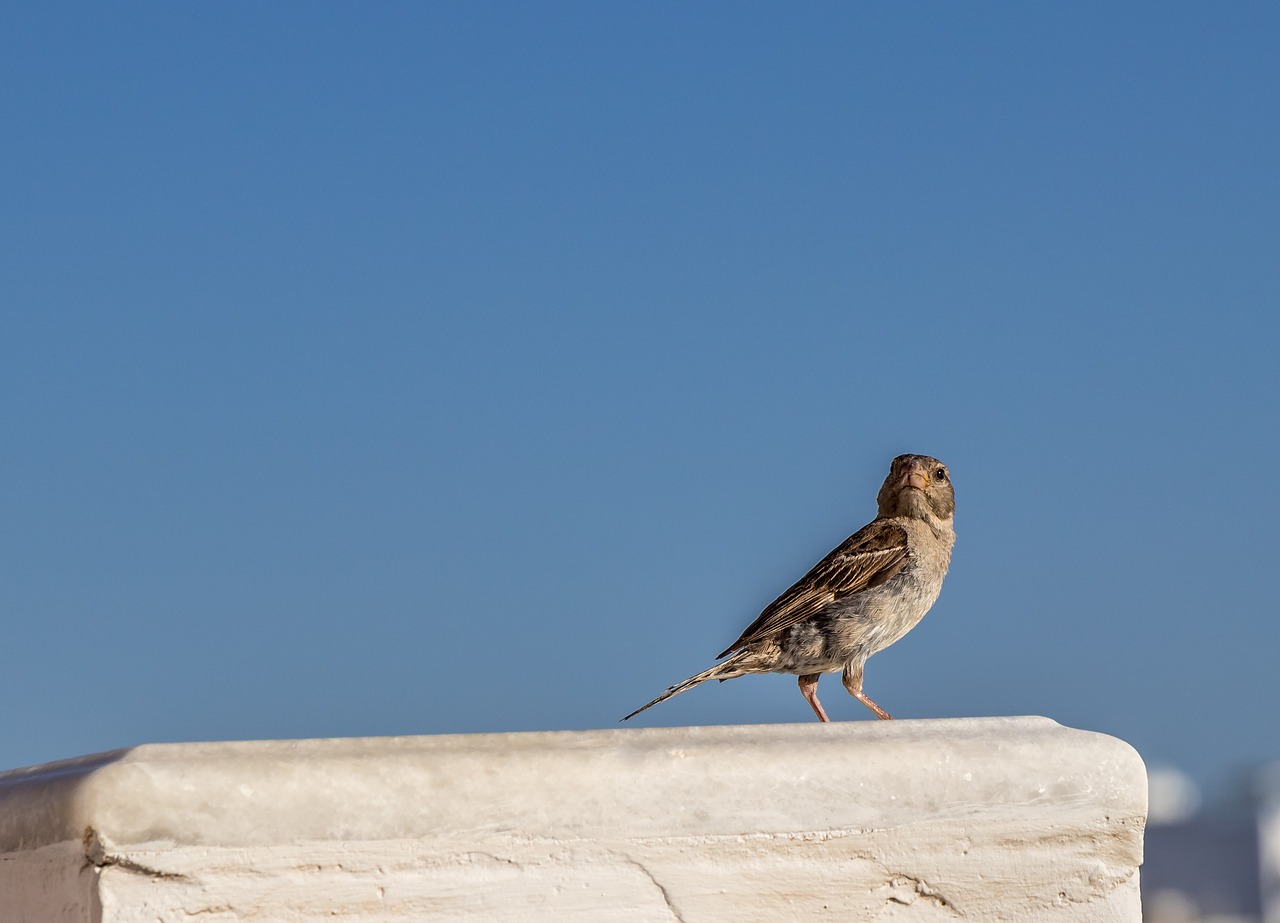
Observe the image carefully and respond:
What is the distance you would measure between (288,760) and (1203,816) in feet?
128

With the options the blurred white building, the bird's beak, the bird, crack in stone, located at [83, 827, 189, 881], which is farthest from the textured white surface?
the blurred white building

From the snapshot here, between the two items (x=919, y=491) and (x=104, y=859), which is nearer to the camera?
(x=104, y=859)

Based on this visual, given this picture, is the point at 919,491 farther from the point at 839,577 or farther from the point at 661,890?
the point at 661,890

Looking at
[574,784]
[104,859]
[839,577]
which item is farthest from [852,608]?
[104,859]

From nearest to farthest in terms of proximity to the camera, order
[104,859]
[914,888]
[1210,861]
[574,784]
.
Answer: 1. [104,859]
2. [574,784]
3. [914,888]
4. [1210,861]

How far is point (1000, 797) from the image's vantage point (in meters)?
2.85

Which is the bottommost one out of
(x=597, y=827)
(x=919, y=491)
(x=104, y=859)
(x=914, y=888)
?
(x=914, y=888)

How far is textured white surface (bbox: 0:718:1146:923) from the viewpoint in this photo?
2.56 meters

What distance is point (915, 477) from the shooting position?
19.0 ft

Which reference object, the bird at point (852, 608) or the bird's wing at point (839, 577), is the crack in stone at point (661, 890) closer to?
the bird at point (852, 608)

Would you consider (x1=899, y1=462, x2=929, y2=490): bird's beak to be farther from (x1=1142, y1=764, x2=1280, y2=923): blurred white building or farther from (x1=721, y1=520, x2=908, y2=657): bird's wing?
(x1=1142, y1=764, x2=1280, y2=923): blurred white building

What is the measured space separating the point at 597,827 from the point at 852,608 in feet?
9.49

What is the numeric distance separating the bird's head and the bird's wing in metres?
0.14

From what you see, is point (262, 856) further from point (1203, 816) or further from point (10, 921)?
point (1203, 816)
